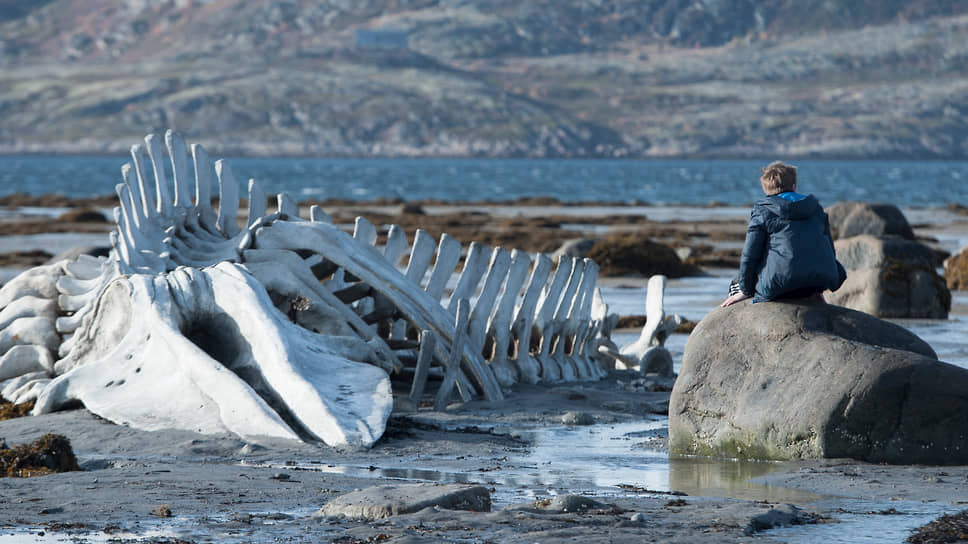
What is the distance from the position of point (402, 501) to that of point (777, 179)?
124 inches

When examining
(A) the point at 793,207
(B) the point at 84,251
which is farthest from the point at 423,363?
(B) the point at 84,251

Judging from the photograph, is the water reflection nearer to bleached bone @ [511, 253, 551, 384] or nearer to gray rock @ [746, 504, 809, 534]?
gray rock @ [746, 504, 809, 534]

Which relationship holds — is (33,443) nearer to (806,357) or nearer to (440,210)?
(806,357)

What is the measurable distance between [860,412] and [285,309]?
3.82 meters

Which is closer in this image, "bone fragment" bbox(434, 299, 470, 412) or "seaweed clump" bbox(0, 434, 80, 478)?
"seaweed clump" bbox(0, 434, 80, 478)

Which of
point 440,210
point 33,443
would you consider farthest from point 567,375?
point 440,210

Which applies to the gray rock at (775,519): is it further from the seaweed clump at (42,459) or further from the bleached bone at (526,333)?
the bleached bone at (526,333)

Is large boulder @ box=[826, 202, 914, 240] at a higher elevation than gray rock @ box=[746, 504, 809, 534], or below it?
higher

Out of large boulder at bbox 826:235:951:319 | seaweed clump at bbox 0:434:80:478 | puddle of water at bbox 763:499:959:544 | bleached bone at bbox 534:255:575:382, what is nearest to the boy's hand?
puddle of water at bbox 763:499:959:544

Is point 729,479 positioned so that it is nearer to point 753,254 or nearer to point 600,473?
point 600,473

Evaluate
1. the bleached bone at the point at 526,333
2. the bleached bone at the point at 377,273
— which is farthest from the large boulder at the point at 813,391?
the bleached bone at the point at 526,333

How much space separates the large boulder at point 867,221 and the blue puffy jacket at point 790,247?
22222 millimetres

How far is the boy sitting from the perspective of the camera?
732 centimetres

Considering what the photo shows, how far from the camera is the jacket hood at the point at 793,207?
730 centimetres
